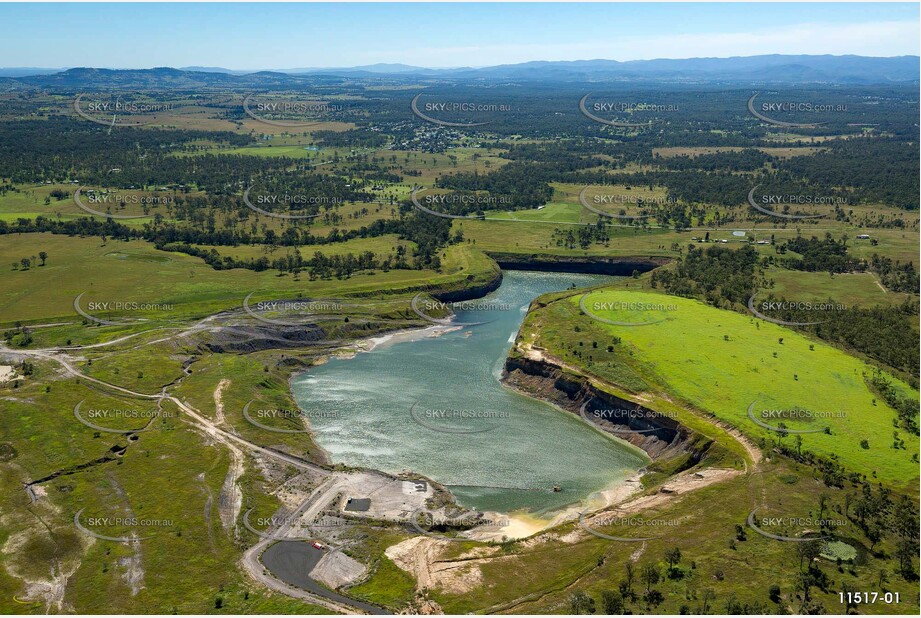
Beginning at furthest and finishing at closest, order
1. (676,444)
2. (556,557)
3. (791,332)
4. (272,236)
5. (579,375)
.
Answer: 1. (272,236)
2. (791,332)
3. (579,375)
4. (676,444)
5. (556,557)

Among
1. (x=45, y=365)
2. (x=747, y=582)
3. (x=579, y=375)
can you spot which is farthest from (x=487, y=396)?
(x=45, y=365)

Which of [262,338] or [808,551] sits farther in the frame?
[262,338]

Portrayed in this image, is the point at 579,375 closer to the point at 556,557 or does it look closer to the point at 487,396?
the point at 487,396

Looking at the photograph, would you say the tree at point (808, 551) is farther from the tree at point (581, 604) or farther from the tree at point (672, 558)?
the tree at point (581, 604)

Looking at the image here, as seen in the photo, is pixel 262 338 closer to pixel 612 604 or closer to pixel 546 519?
pixel 546 519

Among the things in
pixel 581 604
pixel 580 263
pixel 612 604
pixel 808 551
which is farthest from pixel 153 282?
pixel 808 551
